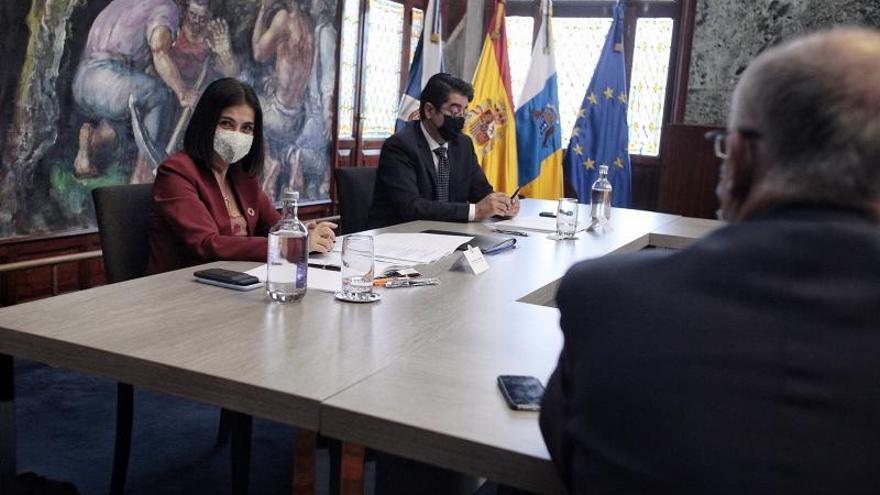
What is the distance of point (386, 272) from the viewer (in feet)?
6.53

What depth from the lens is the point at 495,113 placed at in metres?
5.74

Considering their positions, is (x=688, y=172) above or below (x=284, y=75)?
below

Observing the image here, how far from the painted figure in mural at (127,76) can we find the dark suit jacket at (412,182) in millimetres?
1309

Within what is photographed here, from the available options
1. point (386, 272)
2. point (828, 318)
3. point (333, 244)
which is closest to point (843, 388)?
point (828, 318)

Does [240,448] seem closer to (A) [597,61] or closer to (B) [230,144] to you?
(B) [230,144]

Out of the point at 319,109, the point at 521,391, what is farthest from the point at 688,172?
the point at 521,391

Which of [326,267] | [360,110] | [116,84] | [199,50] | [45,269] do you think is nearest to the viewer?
[326,267]

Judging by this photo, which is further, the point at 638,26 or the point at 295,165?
the point at 638,26

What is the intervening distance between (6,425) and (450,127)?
2.20 meters

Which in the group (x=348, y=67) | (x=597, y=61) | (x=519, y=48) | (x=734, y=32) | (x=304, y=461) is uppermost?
(x=734, y=32)

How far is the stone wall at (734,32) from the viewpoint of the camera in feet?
18.3

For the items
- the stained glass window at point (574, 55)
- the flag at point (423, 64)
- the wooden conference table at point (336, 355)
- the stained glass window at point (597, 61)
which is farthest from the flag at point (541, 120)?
the wooden conference table at point (336, 355)

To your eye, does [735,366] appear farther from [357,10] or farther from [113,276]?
[357,10]

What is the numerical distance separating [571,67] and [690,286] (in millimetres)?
5895
